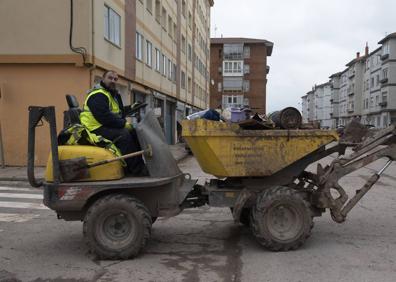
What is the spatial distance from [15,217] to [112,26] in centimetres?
1275

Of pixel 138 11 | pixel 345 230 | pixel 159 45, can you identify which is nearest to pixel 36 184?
pixel 345 230

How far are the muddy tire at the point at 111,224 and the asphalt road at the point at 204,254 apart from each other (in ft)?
0.48

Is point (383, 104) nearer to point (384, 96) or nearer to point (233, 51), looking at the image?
point (384, 96)

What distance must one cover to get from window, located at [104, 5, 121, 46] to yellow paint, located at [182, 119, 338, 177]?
1380 centimetres

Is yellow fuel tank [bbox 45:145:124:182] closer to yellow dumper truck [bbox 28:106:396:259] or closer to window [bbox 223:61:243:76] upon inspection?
yellow dumper truck [bbox 28:106:396:259]

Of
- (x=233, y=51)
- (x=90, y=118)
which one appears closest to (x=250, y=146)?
(x=90, y=118)

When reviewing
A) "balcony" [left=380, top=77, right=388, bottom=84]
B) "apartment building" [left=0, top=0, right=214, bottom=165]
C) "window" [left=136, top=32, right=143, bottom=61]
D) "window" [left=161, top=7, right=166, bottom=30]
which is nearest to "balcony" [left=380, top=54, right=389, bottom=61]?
"balcony" [left=380, top=77, right=388, bottom=84]

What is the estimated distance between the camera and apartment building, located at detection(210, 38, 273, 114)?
84500 millimetres

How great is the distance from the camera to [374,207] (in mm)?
9805

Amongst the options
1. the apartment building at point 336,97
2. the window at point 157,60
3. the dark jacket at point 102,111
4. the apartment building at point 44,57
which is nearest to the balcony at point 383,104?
the apartment building at point 336,97

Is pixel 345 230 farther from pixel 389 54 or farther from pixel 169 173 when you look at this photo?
pixel 389 54

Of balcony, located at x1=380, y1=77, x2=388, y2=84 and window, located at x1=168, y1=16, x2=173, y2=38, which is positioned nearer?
window, located at x1=168, y1=16, x2=173, y2=38

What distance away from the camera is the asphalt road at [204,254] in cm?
551

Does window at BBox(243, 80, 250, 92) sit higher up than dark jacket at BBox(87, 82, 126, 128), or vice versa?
window at BBox(243, 80, 250, 92)
